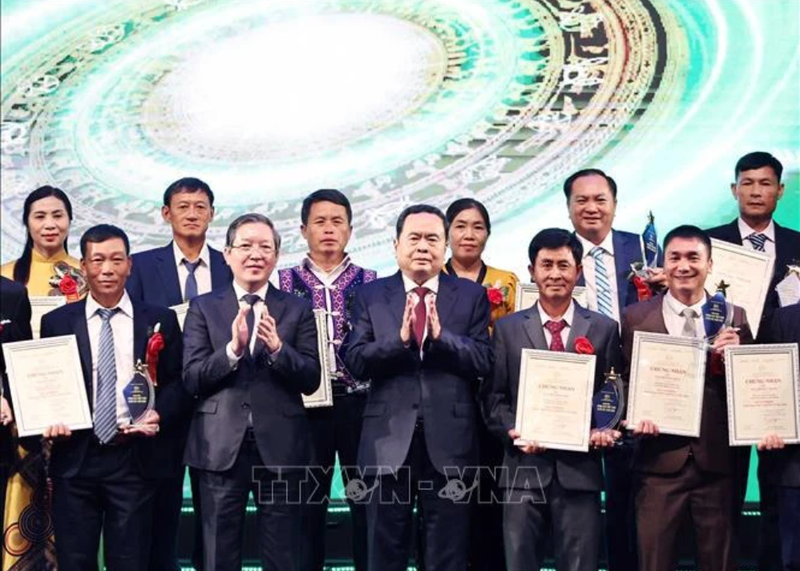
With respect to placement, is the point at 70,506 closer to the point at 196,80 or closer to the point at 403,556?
the point at 403,556

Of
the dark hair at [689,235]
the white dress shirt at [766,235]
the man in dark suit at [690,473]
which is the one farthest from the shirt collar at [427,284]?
the white dress shirt at [766,235]

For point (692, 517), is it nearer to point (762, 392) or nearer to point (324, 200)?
point (762, 392)

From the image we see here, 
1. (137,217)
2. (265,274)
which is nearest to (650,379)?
(265,274)

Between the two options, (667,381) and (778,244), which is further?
(778,244)

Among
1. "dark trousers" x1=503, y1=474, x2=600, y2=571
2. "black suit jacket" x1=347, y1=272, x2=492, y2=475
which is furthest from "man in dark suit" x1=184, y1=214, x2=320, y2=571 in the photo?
"dark trousers" x1=503, y1=474, x2=600, y2=571

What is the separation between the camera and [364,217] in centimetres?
605

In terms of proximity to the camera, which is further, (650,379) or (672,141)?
(672,141)

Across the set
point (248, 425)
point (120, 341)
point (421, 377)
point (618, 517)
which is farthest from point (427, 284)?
point (618, 517)

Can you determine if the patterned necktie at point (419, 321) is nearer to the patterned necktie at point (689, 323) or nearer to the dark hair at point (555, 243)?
the dark hair at point (555, 243)

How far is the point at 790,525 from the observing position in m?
4.30

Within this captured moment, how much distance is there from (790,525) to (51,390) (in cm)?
275

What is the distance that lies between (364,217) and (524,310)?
178cm

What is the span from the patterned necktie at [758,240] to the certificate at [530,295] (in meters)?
0.92

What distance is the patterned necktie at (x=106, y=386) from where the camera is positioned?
4.35 metres
